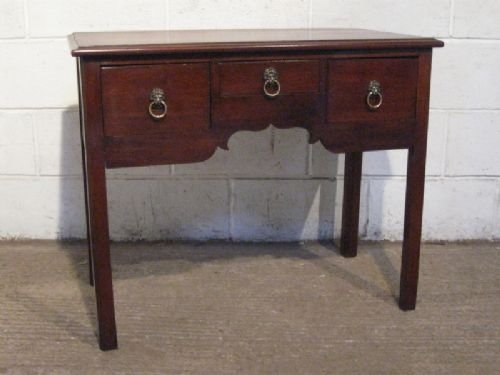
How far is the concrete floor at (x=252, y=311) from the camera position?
1.61 meters

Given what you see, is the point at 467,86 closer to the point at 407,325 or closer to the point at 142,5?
the point at 407,325

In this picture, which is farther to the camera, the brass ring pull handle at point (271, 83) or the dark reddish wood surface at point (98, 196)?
the brass ring pull handle at point (271, 83)

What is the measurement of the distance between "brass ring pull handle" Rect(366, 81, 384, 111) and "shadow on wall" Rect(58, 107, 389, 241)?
0.67 meters

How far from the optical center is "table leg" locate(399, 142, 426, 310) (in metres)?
1.77

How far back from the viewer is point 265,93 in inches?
63.1

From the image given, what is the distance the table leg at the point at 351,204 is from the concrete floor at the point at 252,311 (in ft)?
0.17

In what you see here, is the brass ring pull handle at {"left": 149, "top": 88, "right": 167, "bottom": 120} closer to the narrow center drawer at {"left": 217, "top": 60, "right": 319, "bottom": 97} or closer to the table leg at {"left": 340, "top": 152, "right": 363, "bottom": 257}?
the narrow center drawer at {"left": 217, "top": 60, "right": 319, "bottom": 97}

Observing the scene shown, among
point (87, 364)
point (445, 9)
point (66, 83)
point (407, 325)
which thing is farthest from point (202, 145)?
point (445, 9)

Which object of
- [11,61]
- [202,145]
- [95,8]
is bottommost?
[202,145]

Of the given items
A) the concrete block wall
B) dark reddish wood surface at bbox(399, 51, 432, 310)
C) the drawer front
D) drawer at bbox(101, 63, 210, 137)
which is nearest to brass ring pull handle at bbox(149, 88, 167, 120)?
drawer at bbox(101, 63, 210, 137)

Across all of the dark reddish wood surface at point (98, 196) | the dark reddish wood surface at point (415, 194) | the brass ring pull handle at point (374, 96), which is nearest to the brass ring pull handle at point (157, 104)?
the dark reddish wood surface at point (98, 196)

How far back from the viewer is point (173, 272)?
2.16 meters

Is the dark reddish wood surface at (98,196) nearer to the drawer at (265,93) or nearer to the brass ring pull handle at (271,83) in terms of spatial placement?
the drawer at (265,93)

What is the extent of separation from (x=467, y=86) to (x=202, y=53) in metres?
1.20
